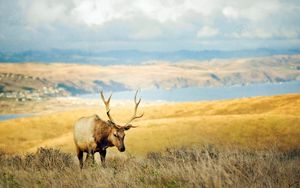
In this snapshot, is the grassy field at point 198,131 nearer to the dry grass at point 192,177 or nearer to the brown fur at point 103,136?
the brown fur at point 103,136

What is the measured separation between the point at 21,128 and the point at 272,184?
4279cm

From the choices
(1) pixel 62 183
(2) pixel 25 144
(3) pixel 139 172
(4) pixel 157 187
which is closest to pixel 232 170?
(4) pixel 157 187

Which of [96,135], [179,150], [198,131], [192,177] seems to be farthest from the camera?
[198,131]

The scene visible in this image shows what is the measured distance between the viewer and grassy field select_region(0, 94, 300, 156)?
105 feet

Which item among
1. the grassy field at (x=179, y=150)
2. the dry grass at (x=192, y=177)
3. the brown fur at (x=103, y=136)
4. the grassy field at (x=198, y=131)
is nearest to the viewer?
the dry grass at (x=192, y=177)

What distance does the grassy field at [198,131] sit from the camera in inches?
1259

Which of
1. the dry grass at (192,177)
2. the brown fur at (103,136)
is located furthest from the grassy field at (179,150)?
the brown fur at (103,136)

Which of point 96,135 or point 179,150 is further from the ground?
point 96,135

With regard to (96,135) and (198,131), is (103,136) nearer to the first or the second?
(96,135)

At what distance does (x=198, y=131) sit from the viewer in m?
35.4

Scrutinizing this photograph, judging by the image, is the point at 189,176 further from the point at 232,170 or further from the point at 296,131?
the point at 296,131

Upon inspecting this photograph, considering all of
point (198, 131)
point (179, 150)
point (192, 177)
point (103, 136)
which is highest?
point (103, 136)

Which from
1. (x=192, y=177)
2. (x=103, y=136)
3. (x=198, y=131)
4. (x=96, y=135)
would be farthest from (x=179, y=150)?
(x=198, y=131)

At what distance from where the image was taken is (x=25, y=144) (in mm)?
41594
